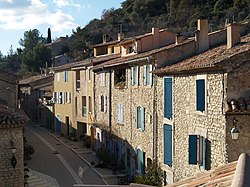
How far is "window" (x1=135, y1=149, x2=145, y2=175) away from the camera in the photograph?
22.0 meters

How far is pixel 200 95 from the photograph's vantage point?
15.3 metres

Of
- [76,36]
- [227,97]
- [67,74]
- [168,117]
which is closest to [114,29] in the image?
[76,36]

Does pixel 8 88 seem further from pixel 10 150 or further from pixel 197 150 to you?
pixel 197 150

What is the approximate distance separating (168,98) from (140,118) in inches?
176

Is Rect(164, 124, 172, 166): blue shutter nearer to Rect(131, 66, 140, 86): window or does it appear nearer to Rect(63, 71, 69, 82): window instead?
Rect(131, 66, 140, 86): window

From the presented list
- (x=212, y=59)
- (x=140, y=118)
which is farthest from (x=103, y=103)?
(x=212, y=59)

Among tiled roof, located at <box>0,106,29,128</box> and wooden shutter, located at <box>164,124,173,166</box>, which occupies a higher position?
tiled roof, located at <box>0,106,29,128</box>

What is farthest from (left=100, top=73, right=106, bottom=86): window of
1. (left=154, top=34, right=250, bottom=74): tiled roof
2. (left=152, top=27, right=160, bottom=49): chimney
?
(left=154, top=34, right=250, bottom=74): tiled roof

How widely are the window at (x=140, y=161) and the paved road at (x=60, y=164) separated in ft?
7.20

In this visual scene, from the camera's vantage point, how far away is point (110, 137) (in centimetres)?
2925

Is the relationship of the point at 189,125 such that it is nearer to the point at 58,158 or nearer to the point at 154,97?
the point at 154,97

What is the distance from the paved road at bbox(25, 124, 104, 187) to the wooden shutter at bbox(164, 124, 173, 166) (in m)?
5.87

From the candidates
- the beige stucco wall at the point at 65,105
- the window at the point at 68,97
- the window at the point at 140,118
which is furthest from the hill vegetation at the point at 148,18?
the window at the point at 140,118

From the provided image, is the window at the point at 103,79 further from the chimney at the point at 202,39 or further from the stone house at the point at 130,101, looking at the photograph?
the chimney at the point at 202,39
